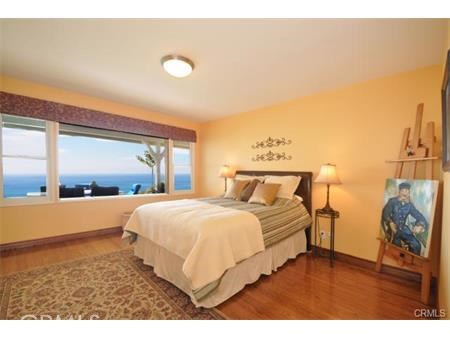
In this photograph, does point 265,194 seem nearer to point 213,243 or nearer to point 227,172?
point 213,243

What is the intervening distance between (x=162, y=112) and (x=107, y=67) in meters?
1.85

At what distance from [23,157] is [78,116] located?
97 cm

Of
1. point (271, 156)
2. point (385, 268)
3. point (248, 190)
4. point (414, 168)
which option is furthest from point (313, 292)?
point (271, 156)

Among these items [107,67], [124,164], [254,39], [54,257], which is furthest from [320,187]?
[124,164]

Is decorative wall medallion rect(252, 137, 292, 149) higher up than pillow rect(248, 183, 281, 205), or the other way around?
decorative wall medallion rect(252, 137, 292, 149)

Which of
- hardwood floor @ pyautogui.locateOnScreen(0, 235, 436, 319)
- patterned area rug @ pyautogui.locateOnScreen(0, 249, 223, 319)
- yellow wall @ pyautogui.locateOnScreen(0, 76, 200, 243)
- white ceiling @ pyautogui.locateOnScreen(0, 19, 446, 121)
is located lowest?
hardwood floor @ pyautogui.locateOnScreen(0, 235, 436, 319)

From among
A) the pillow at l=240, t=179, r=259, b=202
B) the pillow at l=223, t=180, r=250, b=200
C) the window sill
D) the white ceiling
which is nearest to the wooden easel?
the white ceiling

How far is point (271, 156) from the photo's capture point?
3625mm

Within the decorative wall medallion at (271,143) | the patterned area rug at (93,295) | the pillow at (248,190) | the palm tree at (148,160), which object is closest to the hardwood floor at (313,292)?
the patterned area rug at (93,295)

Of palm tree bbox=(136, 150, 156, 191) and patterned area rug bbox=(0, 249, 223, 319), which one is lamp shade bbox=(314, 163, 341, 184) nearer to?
patterned area rug bbox=(0, 249, 223, 319)

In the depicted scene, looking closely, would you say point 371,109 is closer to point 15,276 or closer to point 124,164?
point 15,276

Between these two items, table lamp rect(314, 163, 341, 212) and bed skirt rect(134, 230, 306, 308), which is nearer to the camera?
bed skirt rect(134, 230, 306, 308)

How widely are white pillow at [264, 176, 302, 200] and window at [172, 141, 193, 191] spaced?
2.39m

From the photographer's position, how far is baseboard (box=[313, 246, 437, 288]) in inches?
85.5
